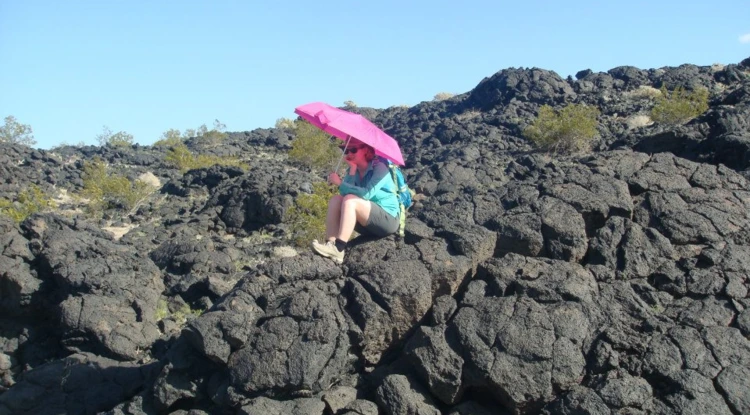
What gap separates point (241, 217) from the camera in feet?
63.6

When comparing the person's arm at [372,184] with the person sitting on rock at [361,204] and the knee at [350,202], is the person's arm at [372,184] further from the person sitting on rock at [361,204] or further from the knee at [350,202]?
the knee at [350,202]

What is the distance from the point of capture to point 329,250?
6.05 meters

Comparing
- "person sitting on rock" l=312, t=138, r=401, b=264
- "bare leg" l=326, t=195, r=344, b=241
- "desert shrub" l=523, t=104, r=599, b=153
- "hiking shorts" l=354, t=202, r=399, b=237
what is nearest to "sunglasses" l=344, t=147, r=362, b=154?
"person sitting on rock" l=312, t=138, r=401, b=264

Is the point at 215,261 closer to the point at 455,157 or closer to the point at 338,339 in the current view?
the point at 338,339

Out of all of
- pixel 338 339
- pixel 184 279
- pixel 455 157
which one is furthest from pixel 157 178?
pixel 338 339

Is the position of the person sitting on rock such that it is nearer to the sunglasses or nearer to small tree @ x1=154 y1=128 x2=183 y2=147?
the sunglasses

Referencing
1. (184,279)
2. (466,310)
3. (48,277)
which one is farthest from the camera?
(184,279)

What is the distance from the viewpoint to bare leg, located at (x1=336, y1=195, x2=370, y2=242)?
606 cm

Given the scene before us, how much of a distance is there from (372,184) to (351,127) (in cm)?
64

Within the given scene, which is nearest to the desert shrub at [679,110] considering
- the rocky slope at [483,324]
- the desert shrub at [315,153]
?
the desert shrub at [315,153]

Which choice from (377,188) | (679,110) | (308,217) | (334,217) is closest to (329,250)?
(334,217)

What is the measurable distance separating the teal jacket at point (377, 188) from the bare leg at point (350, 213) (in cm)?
15

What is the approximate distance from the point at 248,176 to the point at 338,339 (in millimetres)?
17718

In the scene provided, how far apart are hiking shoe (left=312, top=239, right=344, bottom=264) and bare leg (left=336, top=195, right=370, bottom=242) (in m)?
0.12
